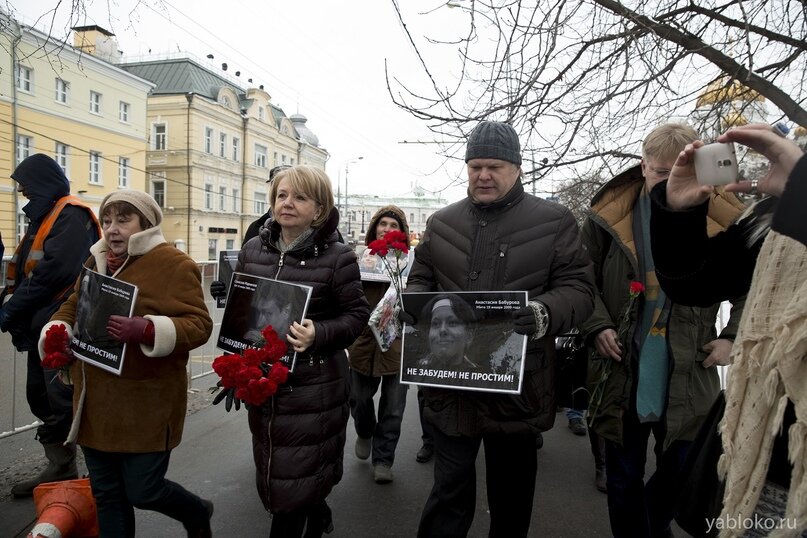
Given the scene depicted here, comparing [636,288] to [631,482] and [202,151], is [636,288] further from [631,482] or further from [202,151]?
[202,151]

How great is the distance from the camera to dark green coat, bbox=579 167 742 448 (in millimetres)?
2334

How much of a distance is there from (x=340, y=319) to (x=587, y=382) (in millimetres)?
1299

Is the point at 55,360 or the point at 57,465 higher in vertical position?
the point at 55,360

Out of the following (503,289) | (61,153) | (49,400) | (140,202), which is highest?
(61,153)

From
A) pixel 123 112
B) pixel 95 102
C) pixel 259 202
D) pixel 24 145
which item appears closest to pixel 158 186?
pixel 123 112

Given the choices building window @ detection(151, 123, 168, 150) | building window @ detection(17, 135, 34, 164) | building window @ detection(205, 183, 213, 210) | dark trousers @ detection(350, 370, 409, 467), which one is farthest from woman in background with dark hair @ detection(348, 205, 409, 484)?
building window @ detection(151, 123, 168, 150)

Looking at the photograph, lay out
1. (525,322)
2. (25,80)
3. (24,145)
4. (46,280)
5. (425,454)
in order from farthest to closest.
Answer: (24,145), (25,80), (425,454), (46,280), (525,322)

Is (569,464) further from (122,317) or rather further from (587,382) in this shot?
(122,317)

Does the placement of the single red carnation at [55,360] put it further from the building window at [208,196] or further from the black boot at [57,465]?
the building window at [208,196]

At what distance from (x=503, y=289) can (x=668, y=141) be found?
1.02m

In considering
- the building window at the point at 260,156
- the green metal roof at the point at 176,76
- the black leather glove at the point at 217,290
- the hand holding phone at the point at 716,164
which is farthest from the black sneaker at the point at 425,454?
the building window at the point at 260,156

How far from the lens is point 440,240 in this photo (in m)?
2.56

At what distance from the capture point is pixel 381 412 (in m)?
4.05

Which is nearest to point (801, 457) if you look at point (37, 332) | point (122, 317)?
point (122, 317)
